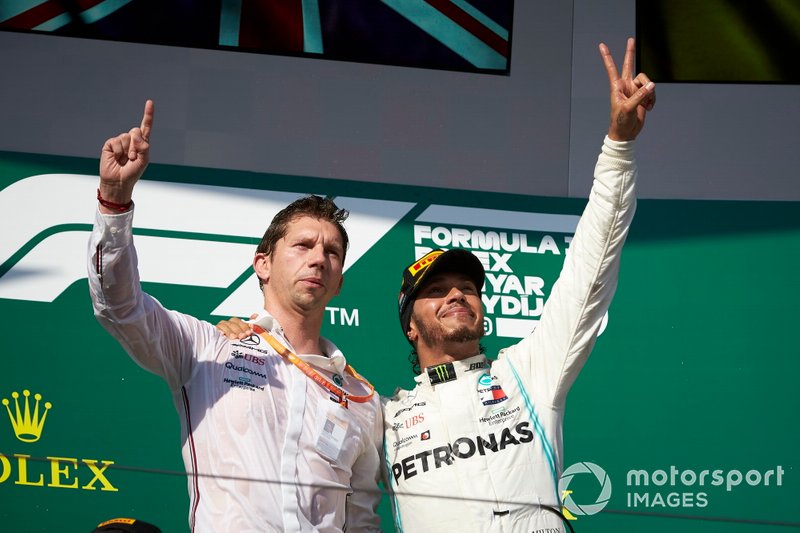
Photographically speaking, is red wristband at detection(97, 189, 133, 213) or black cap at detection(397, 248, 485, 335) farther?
black cap at detection(397, 248, 485, 335)

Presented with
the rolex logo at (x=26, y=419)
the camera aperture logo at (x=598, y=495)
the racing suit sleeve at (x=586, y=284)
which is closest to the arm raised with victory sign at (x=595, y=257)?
the racing suit sleeve at (x=586, y=284)

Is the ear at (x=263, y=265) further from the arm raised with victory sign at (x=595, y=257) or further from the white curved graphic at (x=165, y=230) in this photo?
the white curved graphic at (x=165, y=230)

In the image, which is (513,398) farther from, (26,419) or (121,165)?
(26,419)

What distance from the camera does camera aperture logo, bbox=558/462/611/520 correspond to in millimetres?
3041

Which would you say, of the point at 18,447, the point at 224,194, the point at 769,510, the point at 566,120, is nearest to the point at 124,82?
the point at 224,194

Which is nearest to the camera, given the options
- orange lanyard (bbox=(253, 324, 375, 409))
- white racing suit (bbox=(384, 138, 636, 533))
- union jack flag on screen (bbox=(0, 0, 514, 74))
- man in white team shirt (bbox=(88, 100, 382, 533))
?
man in white team shirt (bbox=(88, 100, 382, 533))

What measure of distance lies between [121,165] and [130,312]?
26 centimetres

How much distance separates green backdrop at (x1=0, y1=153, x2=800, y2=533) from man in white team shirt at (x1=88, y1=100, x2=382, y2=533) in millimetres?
950

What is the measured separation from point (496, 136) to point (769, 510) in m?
1.43

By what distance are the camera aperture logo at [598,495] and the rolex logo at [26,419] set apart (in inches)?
58.1

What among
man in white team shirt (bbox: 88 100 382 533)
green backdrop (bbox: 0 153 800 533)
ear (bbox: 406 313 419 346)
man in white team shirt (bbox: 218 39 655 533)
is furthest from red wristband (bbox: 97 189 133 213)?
green backdrop (bbox: 0 153 800 533)

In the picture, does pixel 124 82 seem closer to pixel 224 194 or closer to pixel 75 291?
pixel 224 194

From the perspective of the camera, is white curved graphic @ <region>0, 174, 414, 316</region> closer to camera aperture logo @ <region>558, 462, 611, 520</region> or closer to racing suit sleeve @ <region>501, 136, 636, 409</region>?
camera aperture logo @ <region>558, 462, 611, 520</region>

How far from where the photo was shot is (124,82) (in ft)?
11.1
